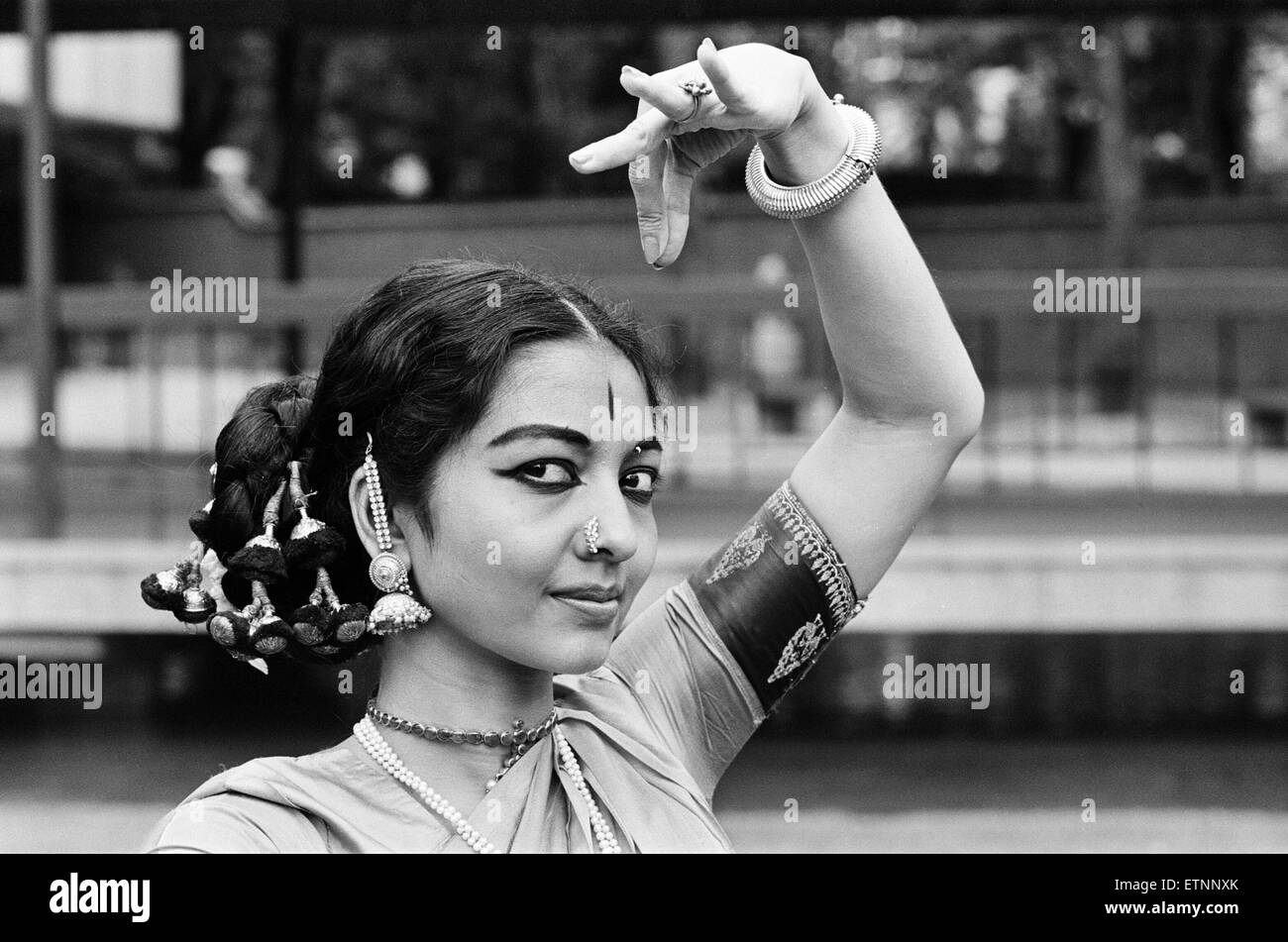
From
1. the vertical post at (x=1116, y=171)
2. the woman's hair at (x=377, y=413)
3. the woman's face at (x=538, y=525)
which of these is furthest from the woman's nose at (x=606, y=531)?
the vertical post at (x=1116, y=171)

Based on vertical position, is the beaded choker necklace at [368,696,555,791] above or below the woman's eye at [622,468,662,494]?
below

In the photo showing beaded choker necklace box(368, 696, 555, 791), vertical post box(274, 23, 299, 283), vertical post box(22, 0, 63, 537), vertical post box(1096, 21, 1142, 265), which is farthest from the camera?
vertical post box(1096, 21, 1142, 265)

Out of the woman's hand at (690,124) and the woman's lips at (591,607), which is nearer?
the woman's hand at (690,124)

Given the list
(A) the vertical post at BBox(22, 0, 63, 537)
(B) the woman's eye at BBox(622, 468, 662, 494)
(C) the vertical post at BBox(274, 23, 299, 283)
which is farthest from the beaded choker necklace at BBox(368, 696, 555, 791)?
(C) the vertical post at BBox(274, 23, 299, 283)

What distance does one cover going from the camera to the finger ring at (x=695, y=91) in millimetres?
1371

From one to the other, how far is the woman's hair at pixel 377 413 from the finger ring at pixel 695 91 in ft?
0.88

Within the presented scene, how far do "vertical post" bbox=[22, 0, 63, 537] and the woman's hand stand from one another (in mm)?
4031

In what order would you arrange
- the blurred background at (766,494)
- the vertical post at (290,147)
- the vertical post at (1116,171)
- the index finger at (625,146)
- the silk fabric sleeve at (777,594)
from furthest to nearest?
the vertical post at (1116,171) → the vertical post at (290,147) → the blurred background at (766,494) → the silk fabric sleeve at (777,594) → the index finger at (625,146)

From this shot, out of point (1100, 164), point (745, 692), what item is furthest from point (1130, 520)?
point (1100, 164)

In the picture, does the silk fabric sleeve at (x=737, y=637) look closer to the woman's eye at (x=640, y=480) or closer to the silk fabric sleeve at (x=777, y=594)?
the silk fabric sleeve at (x=777, y=594)

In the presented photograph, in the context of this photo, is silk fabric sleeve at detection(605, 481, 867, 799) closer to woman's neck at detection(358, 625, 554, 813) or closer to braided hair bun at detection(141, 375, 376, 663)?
woman's neck at detection(358, 625, 554, 813)

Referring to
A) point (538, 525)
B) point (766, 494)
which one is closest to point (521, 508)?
point (538, 525)

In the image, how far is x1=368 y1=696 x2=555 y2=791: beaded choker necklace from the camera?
1548 millimetres
